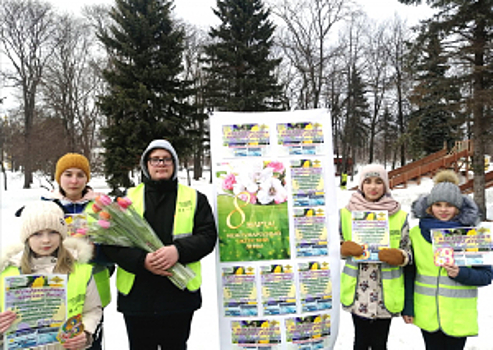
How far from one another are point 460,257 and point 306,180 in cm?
133

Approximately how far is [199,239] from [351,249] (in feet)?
3.95

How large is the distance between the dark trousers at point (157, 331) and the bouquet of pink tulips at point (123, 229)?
0.30 meters

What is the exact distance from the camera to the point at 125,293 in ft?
8.31

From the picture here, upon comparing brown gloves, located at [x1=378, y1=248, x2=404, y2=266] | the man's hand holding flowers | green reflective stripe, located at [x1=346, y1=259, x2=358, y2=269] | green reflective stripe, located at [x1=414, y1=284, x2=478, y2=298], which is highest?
the man's hand holding flowers

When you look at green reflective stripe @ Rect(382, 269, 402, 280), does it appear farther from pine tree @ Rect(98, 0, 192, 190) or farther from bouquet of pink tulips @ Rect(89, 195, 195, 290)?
pine tree @ Rect(98, 0, 192, 190)

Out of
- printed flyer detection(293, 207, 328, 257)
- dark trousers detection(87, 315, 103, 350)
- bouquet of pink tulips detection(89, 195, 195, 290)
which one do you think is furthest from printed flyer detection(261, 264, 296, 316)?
dark trousers detection(87, 315, 103, 350)

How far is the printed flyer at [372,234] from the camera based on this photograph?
107 inches

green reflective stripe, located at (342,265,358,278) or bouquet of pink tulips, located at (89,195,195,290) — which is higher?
bouquet of pink tulips, located at (89,195,195,290)

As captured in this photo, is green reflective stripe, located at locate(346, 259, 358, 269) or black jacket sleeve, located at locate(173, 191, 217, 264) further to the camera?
green reflective stripe, located at locate(346, 259, 358, 269)

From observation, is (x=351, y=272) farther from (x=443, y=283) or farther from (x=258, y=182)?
(x=258, y=182)

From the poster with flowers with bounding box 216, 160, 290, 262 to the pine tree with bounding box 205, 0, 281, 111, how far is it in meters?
16.6

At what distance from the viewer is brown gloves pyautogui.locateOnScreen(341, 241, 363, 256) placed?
8.87 ft

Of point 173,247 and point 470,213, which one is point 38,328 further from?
point 470,213

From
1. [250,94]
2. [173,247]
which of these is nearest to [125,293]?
[173,247]
